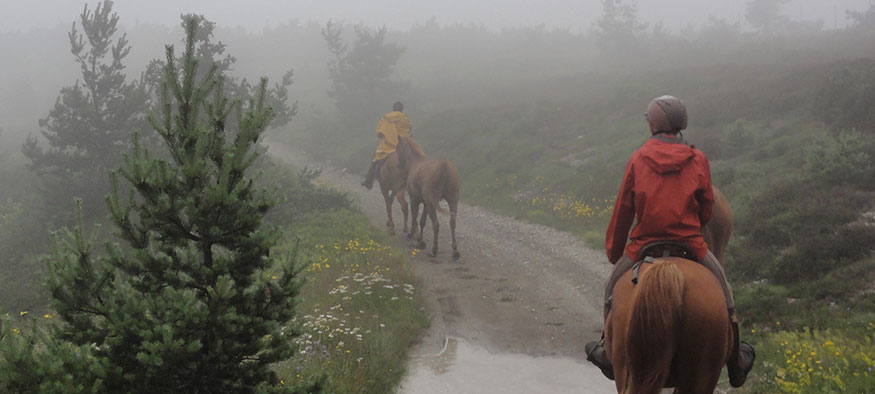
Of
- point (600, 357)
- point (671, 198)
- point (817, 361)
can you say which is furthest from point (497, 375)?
point (671, 198)

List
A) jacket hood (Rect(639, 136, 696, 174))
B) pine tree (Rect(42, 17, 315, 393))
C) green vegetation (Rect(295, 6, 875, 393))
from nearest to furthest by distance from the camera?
pine tree (Rect(42, 17, 315, 393))
jacket hood (Rect(639, 136, 696, 174))
green vegetation (Rect(295, 6, 875, 393))

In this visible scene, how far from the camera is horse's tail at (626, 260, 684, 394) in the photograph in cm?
356

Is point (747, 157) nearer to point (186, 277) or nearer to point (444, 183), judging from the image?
point (444, 183)

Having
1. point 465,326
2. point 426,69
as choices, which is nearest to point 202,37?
point 465,326

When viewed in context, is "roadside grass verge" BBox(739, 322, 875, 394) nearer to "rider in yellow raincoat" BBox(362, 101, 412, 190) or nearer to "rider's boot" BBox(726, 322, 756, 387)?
"rider's boot" BBox(726, 322, 756, 387)

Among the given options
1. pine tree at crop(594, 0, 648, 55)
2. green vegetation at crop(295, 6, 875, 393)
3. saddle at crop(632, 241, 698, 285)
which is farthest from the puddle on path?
pine tree at crop(594, 0, 648, 55)

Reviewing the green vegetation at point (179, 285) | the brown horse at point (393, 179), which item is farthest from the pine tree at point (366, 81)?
the green vegetation at point (179, 285)

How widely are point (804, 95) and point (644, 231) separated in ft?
53.4

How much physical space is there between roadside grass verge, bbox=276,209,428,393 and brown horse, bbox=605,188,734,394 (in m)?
2.09

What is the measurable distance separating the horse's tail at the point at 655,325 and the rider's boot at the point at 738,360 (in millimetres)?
905

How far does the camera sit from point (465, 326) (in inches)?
359

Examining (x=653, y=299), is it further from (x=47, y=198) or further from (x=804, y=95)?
(x=804, y=95)

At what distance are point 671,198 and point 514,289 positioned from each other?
6.87m

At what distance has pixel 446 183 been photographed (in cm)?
1297
